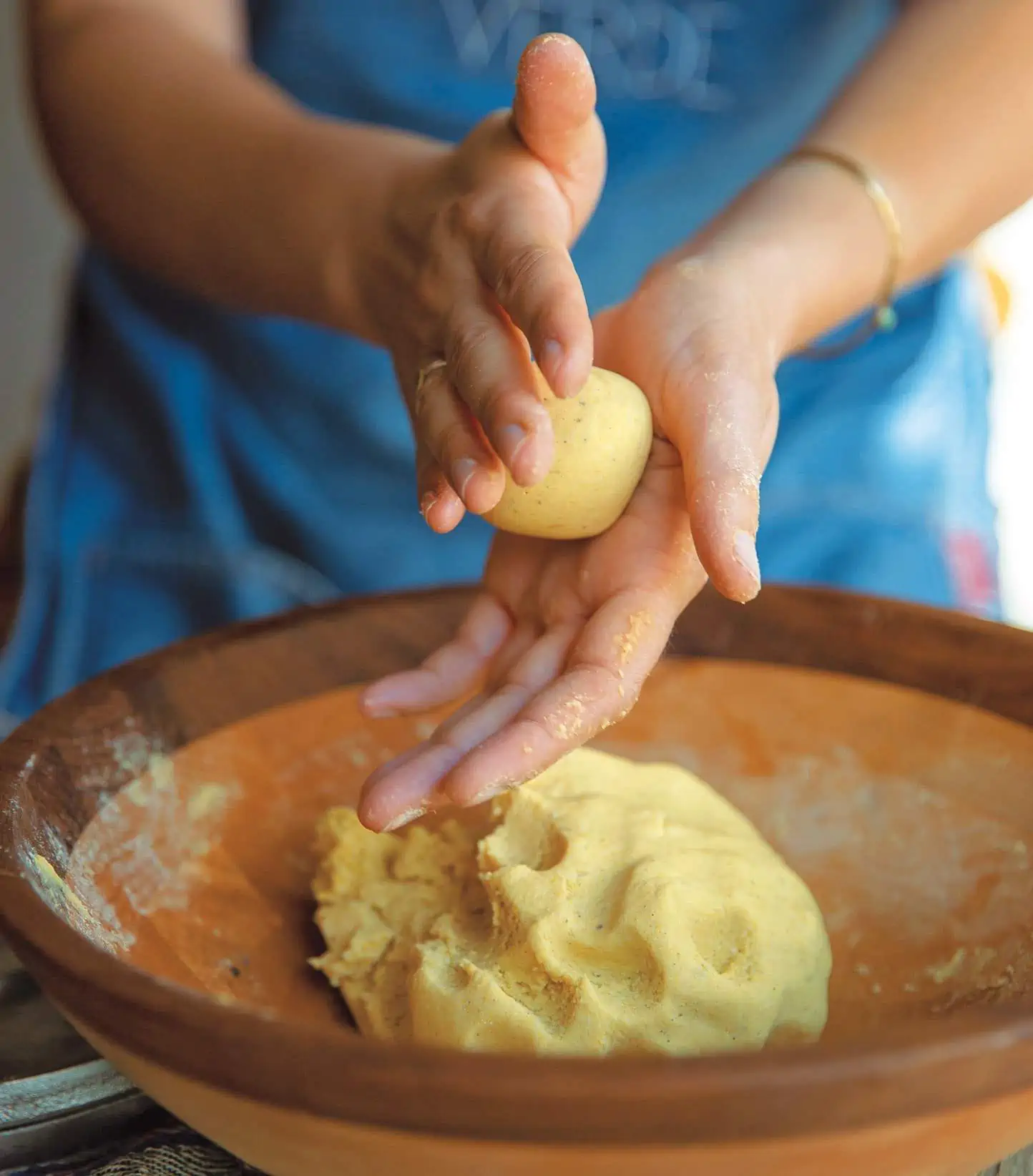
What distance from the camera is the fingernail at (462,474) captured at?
66 cm

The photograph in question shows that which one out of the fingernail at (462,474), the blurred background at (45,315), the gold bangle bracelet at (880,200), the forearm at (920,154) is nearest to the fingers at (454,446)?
the fingernail at (462,474)

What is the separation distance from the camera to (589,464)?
748 millimetres

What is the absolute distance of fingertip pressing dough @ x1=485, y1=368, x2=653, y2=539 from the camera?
2.46 ft

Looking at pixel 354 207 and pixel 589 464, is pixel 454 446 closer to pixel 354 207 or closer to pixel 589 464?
pixel 589 464

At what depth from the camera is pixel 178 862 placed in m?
0.75

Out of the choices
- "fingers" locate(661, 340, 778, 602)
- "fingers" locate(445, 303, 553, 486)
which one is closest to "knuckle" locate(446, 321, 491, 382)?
"fingers" locate(445, 303, 553, 486)

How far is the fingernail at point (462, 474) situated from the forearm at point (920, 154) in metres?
0.38

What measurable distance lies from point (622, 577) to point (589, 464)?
7 centimetres

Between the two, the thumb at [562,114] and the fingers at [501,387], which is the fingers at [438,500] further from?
the thumb at [562,114]

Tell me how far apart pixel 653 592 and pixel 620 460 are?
9 centimetres

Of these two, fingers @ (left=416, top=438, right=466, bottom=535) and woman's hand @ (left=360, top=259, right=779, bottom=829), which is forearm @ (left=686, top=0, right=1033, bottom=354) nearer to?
woman's hand @ (left=360, top=259, right=779, bottom=829)

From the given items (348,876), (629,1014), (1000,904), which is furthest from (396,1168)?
(1000,904)

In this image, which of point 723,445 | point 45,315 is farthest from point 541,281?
point 45,315

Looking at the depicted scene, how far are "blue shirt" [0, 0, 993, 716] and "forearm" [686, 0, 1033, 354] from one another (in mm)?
211
